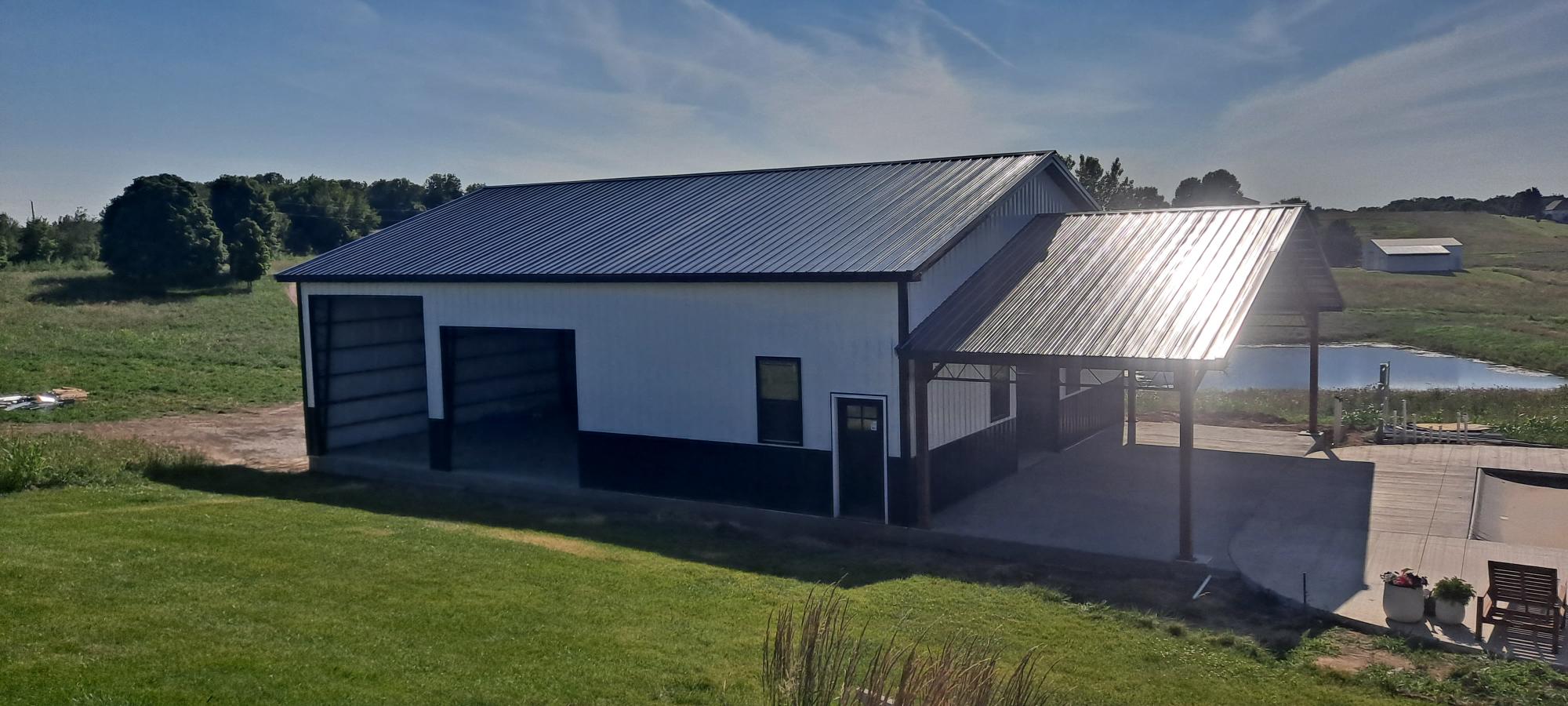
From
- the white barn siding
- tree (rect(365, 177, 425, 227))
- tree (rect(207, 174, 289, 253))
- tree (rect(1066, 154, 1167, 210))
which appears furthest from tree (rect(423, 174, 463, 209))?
the white barn siding

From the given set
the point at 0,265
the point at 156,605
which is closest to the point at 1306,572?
the point at 156,605

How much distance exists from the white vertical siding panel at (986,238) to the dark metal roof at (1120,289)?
0.19 m

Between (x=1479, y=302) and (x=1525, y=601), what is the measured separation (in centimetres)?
6039

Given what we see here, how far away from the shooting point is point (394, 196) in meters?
99.8

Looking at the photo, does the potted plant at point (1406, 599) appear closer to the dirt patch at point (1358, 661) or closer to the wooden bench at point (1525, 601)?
the wooden bench at point (1525, 601)

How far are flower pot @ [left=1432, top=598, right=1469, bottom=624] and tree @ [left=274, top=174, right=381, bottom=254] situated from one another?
268 ft

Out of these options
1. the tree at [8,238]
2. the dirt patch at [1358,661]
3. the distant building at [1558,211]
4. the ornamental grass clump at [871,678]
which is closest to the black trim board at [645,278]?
the dirt patch at [1358,661]

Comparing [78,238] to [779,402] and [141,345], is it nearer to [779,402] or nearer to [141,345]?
[141,345]

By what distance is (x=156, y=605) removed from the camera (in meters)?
10.3

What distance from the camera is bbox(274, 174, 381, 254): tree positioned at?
277 feet

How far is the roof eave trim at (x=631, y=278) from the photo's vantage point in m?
15.2

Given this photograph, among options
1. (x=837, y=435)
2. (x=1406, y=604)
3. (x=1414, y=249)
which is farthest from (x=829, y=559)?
(x=1414, y=249)

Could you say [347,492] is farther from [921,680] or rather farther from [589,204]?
[921,680]

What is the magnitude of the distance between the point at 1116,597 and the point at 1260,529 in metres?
4.16
